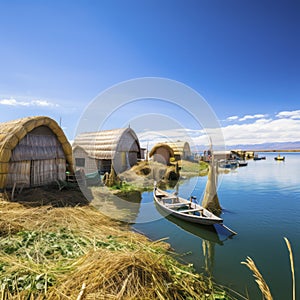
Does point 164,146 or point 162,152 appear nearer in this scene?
point 164,146

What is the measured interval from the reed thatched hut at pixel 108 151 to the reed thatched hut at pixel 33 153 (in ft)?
20.8

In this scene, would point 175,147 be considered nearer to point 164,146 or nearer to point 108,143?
point 164,146

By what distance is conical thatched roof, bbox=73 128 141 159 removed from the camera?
18.4 meters

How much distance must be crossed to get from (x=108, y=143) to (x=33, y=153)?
363 inches

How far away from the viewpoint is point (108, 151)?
60.6 feet

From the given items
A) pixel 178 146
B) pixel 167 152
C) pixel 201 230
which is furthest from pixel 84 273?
pixel 178 146

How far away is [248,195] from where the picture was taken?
13719 mm

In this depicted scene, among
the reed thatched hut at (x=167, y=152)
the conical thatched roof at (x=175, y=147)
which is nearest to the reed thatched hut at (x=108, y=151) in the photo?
the reed thatched hut at (x=167, y=152)

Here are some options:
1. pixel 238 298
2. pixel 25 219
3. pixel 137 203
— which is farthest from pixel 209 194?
pixel 25 219

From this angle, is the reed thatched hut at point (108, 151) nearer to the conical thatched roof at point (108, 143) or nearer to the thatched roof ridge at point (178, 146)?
the conical thatched roof at point (108, 143)

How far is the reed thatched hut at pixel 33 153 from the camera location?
8539mm

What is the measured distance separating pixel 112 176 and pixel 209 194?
20.3 ft

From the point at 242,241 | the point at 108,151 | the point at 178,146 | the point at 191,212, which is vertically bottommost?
the point at 242,241

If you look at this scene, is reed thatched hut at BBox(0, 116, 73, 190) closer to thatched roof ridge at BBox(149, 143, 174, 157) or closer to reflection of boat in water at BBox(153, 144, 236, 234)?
reflection of boat in water at BBox(153, 144, 236, 234)
